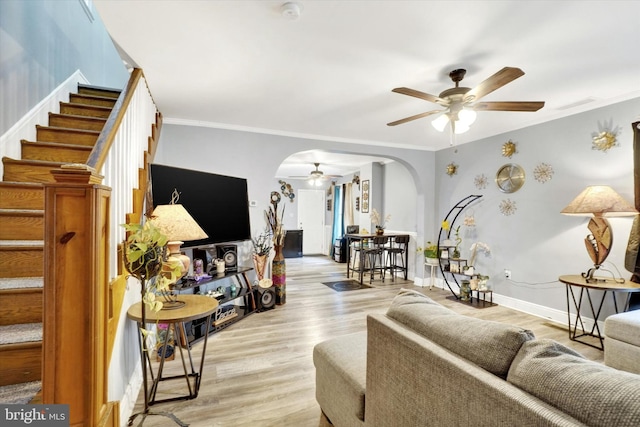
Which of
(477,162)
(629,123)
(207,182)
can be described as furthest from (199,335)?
(629,123)

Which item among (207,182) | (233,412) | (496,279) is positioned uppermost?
(207,182)

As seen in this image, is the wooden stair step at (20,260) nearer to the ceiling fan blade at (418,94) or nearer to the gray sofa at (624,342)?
the ceiling fan blade at (418,94)

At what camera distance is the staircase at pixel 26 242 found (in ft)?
4.75

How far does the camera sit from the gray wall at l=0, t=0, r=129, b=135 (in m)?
2.30

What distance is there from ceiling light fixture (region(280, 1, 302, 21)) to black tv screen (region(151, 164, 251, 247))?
5.58 ft

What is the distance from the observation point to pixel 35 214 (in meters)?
1.93

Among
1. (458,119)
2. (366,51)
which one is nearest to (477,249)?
(458,119)

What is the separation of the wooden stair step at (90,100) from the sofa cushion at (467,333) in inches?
145

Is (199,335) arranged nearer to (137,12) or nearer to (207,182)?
(207,182)

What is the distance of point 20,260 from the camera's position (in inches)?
71.1

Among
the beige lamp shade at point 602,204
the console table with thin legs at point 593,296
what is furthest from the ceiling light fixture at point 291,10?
the console table with thin legs at point 593,296

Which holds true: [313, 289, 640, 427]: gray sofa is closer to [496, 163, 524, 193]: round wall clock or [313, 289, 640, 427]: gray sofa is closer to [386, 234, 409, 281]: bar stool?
[496, 163, 524, 193]: round wall clock

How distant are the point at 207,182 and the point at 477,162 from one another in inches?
157

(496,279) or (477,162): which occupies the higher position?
(477,162)
